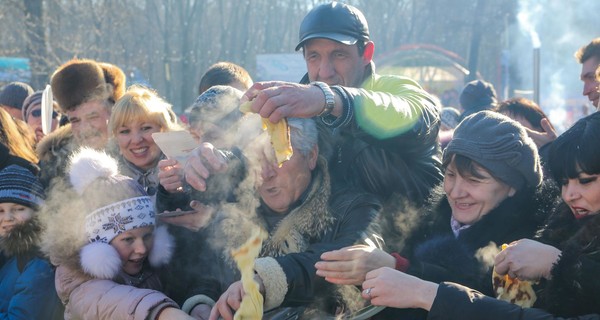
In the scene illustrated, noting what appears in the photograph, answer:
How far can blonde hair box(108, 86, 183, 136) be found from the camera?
4230 millimetres

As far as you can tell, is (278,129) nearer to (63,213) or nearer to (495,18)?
(63,213)

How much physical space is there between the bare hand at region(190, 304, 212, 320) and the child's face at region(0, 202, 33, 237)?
151 centimetres

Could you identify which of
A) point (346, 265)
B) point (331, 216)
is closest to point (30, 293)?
point (331, 216)

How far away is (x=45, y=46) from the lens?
21031 millimetres

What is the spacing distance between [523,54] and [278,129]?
31185 millimetres

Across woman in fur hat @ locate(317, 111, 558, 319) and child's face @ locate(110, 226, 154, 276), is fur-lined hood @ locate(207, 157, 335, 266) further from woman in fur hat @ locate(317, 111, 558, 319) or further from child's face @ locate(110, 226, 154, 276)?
child's face @ locate(110, 226, 154, 276)

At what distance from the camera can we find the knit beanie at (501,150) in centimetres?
303

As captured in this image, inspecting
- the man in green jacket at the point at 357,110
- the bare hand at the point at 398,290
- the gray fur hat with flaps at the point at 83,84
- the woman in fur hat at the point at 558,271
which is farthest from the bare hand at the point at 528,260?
the gray fur hat with flaps at the point at 83,84

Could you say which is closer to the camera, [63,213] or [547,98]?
[63,213]

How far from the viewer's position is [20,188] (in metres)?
4.27

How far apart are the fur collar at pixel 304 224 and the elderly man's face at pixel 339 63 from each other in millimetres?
776

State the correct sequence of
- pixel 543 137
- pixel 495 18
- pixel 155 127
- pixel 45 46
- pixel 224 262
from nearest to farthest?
pixel 224 262, pixel 155 127, pixel 543 137, pixel 45 46, pixel 495 18

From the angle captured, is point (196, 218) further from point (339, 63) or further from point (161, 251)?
point (339, 63)

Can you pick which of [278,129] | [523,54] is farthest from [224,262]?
[523,54]
